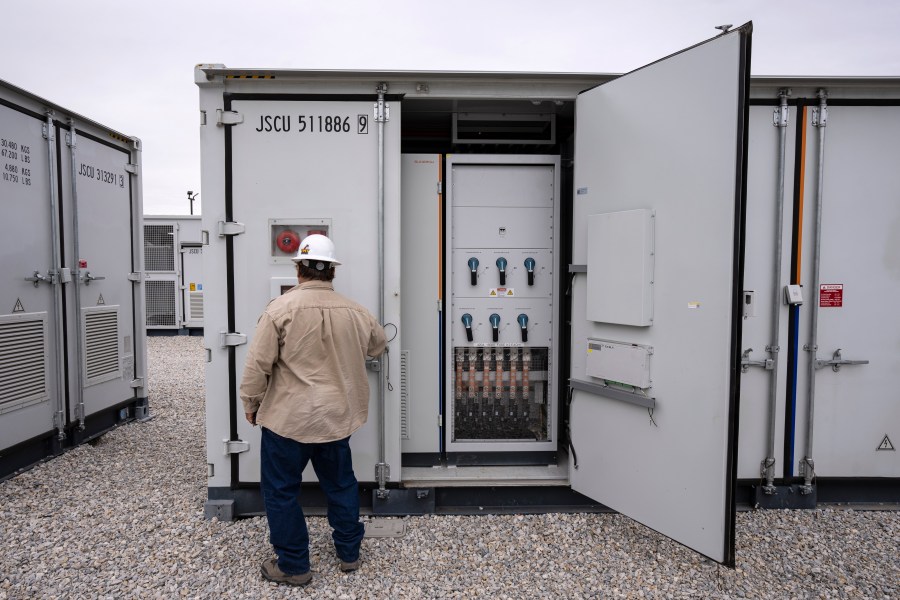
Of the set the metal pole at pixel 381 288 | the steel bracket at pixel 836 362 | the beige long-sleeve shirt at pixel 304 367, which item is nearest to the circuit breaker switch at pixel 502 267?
the metal pole at pixel 381 288

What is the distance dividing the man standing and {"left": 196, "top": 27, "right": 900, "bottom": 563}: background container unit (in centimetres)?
52

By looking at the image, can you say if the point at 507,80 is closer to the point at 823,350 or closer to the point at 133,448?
the point at 823,350

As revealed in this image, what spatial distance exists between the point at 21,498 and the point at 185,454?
1146 millimetres

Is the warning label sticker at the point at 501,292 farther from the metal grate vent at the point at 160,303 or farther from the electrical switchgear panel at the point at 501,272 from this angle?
the metal grate vent at the point at 160,303

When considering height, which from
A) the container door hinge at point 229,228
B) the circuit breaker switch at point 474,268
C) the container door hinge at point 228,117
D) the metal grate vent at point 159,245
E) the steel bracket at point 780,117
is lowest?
the circuit breaker switch at point 474,268

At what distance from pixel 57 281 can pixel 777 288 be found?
18.1 feet

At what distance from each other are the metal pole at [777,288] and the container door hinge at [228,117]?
3.42 metres

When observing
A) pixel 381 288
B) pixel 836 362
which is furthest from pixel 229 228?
pixel 836 362

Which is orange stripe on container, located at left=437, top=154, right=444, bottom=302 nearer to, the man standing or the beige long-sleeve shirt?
the man standing

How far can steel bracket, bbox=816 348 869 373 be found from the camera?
3283 mm

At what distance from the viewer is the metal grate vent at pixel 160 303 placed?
10680 millimetres

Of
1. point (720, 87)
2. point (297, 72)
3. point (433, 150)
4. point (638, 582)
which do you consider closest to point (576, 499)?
point (638, 582)

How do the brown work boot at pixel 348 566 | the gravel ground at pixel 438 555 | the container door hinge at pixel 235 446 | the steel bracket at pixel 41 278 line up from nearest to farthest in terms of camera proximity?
the gravel ground at pixel 438 555 < the brown work boot at pixel 348 566 < the container door hinge at pixel 235 446 < the steel bracket at pixel 41 278

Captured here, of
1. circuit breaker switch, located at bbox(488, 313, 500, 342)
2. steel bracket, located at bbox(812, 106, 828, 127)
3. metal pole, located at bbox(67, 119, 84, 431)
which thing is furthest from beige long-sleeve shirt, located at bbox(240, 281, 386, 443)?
steel bracket, located at bbox(812, 106, 828, 127)
